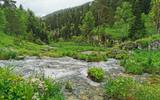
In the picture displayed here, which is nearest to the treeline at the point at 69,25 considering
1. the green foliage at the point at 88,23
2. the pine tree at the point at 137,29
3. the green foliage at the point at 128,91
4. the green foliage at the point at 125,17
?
the green foliage at the point at 88,23

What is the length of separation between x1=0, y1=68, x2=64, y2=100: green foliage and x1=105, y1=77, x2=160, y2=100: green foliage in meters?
2.63

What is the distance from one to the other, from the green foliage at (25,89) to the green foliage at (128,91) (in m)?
2.63

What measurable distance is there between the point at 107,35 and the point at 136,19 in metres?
21.2

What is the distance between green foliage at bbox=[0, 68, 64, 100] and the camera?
11523 mm

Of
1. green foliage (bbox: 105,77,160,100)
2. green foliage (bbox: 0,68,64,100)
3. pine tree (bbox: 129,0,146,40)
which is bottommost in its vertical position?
green foliage (bbox: 105,77,160,100)

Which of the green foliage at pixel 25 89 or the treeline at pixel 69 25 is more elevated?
the treeline at pixel 69 25

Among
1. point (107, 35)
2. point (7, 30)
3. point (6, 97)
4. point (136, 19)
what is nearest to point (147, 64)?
point (6, 97)

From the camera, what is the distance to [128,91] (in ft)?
47.8

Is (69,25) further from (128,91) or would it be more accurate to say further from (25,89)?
(25,89)

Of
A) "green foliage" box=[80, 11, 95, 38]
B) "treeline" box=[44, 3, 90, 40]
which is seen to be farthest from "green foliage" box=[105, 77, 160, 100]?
"treeline" box=[44, 3, 90, 40]

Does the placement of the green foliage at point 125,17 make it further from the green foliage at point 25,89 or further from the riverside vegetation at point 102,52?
the green foliage at point 25,89

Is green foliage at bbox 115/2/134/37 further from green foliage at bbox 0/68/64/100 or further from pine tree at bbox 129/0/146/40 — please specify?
green foliage at bbox 0/68/64/100

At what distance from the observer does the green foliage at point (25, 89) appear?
11.5 m

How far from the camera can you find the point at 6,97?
11.5m
